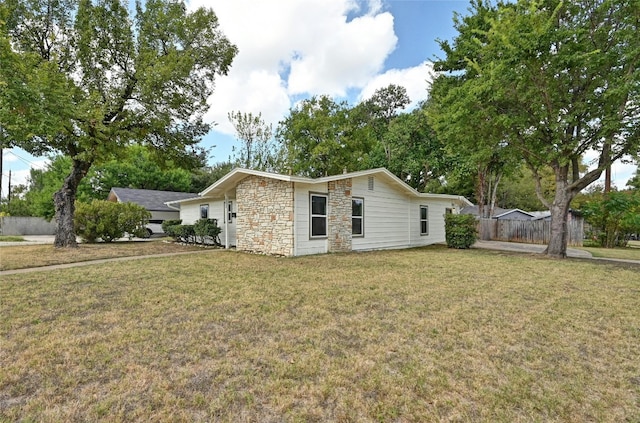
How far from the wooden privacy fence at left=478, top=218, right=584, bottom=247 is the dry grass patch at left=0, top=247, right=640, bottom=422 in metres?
12.6

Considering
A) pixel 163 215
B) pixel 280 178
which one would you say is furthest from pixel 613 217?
pixel 163 215

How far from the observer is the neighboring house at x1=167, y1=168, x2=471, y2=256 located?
10109 millimetres

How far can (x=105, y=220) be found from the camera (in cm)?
1415

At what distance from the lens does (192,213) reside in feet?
52.9

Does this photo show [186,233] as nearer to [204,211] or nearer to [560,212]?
[204,211]

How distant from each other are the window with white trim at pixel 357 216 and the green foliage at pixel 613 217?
12.0m

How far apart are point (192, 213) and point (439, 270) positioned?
1272 cm

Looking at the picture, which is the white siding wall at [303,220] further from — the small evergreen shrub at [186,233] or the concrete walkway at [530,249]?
the concrete walkway at [530,249]

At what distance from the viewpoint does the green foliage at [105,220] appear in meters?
13.9

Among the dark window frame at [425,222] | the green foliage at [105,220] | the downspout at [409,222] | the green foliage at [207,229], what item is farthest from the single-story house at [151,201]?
the dark window frame at [425,222]

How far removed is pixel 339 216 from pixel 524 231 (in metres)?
12.9

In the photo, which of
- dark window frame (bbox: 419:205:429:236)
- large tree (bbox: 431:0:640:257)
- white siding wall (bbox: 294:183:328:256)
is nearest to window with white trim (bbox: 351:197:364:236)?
white siding wall (bbox: 294:183:328:256)

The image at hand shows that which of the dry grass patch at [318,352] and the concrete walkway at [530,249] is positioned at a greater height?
the concrete walkway at [530,249]

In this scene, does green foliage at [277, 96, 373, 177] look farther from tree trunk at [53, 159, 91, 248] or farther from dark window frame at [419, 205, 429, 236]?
tree trunk at [53, 159, 91, 248]
